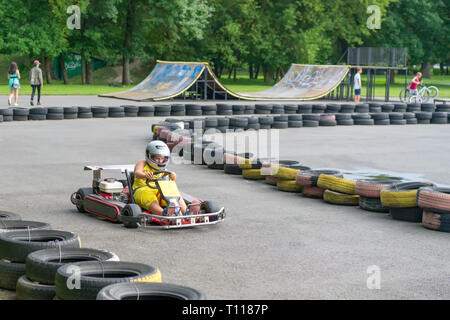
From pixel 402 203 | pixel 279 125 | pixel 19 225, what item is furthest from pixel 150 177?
pixel 279 125

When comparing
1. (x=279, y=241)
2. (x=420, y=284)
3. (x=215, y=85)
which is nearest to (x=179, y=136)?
(x=279, y=241)

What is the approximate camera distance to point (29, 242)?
5.89m

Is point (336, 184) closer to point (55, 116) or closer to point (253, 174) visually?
point (253, 174)

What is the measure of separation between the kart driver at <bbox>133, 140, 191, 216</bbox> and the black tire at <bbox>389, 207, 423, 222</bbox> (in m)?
2.49

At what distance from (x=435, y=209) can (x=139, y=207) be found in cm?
318

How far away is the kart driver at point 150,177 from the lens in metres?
7.84

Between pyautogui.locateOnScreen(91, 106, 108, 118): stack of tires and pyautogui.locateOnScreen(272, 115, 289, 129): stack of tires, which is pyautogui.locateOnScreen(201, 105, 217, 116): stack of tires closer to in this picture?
pyautogui.locateOnScreen(91, 106, 108, 118): stack of tires

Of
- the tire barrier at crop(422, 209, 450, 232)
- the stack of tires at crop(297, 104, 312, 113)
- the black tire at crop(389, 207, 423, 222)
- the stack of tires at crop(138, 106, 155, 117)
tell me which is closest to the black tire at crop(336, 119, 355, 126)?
the stack of tires at crop(297, 104, 312, 113)

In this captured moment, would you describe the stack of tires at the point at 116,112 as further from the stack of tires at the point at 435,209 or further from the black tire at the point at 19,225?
the black tire at the point at 19,225

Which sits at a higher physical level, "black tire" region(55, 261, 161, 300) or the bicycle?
the bicycle

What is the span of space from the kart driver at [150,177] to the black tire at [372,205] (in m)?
2.45

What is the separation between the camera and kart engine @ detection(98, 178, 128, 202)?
27.2 feet

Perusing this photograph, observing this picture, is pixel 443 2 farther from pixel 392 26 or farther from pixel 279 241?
pixel 279 241

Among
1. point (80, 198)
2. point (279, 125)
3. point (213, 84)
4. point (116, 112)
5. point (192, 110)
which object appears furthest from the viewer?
point (213, 84)
